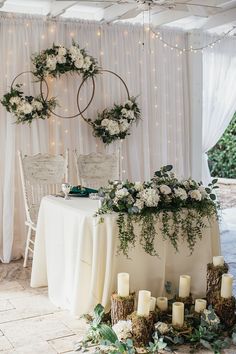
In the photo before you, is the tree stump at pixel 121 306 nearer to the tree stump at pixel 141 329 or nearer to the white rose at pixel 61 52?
the tree stump at pixel 141 329

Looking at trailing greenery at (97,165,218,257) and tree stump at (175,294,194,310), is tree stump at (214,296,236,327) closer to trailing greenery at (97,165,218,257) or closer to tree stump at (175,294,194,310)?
tree stump at (175,294,194,310)

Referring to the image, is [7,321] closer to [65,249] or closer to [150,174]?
[65,249]

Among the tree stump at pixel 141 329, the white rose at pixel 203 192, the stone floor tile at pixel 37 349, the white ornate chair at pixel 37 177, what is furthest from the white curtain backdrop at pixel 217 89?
the stone floor tile at pixel 37 349

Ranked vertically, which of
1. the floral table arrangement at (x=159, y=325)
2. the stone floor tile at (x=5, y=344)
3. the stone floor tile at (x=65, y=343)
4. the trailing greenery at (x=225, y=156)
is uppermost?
the trailing greenery at (x=225, y=156)

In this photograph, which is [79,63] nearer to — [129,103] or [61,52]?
[61,52]

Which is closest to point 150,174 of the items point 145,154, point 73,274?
point 145,154

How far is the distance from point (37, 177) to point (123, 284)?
204cm

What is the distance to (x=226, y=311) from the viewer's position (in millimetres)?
3318

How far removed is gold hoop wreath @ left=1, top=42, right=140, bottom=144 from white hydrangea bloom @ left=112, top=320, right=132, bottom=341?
8.47 ft

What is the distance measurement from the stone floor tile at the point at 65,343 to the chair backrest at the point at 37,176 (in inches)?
69.0

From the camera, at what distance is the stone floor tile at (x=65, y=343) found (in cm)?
309

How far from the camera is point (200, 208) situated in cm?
360

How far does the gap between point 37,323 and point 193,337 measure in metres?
1.10

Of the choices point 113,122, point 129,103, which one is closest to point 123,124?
point 113,122
